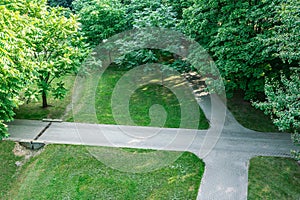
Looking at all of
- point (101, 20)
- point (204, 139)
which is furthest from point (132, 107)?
point (101, 20)

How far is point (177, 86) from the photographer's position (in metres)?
18.2

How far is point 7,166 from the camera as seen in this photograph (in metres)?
12.1

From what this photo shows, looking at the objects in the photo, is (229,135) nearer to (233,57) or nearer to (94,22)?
(233,57)

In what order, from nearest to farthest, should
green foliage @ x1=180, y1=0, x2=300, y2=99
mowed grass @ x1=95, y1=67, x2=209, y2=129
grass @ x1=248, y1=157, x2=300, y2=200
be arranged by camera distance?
grass @ x1=248, y1=157, x2=300, y2=200, green foliage @ x1=180, y1=0, x2=300, y2=99, mowed grass @ x1=95, y1=67, x2=209, y2=129

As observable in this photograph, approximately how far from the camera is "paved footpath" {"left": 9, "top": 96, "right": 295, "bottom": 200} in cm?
1163

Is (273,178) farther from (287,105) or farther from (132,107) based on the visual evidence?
(132,107)

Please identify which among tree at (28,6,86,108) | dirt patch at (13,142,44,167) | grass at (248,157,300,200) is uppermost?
tree at (28,6,86,108)

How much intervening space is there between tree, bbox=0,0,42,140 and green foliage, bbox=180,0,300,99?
23.3 ft

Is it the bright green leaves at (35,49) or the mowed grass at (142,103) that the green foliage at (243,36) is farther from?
the bright green leaves at (35,49)

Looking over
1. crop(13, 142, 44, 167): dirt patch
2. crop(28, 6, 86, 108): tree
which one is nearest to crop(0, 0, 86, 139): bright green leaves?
crop(28, 6, 86, 108): tree

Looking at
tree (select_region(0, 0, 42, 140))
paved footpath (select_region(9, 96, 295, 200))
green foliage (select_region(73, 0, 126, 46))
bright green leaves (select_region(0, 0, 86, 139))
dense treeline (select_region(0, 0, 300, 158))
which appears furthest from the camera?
green foliage (select_region(73, 0, 126, 46))

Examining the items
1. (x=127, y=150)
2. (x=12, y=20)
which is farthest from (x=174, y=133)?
(x=12, y=20)

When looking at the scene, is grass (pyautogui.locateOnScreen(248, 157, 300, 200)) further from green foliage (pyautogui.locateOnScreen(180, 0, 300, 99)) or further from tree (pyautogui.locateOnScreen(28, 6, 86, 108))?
tree (pyautogui.locateOnScreen(28, 6, 86, 108))

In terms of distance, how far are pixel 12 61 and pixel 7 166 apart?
4580 millimetres
